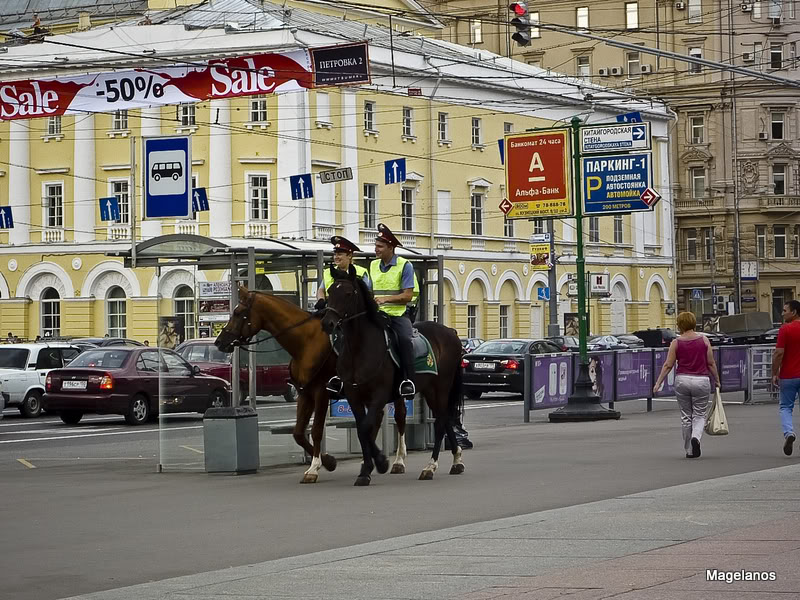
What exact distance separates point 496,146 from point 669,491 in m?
59.8

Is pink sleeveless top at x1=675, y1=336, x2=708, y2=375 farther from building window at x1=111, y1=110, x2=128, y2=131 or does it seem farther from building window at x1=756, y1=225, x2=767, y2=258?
building window at x1=756, y1=225, x2=767, y2=258

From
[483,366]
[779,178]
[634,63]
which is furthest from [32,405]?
[779,178]

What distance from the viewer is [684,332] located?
19422 mm

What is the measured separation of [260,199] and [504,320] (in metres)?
16.7

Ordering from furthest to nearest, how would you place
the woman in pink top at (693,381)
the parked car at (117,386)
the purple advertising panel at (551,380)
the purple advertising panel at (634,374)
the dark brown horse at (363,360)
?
the purple advertising panel at (634,374) < the parked car at (117,386) < the purple advertising panel at (551,380) < the woman in pink top at (693,381) < the dark brown horse at (363,360)

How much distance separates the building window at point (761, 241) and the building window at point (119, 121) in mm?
50207

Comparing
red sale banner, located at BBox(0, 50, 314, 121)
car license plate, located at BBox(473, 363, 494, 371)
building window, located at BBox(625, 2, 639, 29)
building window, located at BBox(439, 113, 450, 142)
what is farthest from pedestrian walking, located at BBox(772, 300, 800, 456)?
building window, located at BBox(625, 2, 639, 29)

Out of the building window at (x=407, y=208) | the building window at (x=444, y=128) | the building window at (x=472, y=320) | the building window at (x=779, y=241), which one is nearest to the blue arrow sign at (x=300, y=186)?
the building window at (x=407, y=208)

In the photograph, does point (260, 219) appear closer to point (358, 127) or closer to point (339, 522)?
point (358, 127)

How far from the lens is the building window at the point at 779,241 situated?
335 ft

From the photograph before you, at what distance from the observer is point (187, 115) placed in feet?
211

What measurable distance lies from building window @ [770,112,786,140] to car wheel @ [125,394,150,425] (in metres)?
78.6

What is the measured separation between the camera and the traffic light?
83.4 feet

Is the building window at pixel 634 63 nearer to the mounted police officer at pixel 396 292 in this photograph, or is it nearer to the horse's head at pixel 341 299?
the mounted police officer at pixel 396 292
